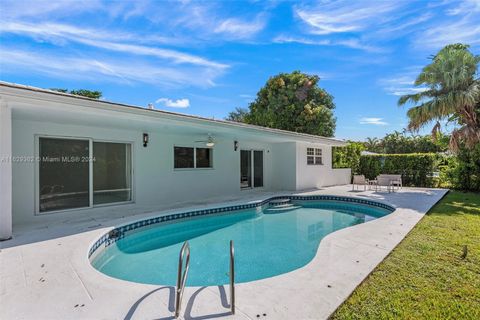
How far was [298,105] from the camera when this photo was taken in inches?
1041

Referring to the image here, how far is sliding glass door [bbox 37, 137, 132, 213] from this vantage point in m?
7.75

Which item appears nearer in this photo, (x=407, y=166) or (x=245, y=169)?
(x=245, y=169)

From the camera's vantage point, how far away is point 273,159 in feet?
50.2

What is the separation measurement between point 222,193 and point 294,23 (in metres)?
8.10

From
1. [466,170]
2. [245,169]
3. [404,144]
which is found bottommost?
[466,170]

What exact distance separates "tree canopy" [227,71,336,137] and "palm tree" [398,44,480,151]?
37.9ft

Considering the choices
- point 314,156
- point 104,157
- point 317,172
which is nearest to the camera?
point 104,157

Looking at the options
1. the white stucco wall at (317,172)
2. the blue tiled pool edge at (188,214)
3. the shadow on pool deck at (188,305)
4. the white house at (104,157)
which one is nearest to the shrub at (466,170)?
the white stucco wall at (317,172)

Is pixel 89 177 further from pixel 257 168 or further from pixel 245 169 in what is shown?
pixel 257 168

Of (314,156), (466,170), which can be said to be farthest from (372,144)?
(314,156)

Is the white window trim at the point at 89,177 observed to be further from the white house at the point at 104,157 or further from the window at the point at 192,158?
the window at the point at 192,158

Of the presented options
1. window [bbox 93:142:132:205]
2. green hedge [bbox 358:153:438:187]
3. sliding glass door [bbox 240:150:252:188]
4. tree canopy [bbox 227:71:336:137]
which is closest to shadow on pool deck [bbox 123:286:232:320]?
window [bbox 93:142:132:205]

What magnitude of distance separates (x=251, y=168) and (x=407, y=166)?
1122 centimetres

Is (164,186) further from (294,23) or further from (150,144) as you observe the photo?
(294,23)
